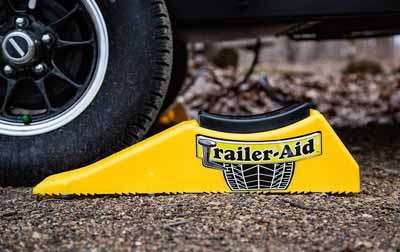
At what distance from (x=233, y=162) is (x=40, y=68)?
66cm

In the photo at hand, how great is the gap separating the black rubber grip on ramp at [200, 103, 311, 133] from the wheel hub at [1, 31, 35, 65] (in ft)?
1.82

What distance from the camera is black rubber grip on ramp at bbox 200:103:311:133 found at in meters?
1.57

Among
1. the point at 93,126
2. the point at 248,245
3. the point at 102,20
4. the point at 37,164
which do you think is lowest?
the point at 248,245

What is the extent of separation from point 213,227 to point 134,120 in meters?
0.53

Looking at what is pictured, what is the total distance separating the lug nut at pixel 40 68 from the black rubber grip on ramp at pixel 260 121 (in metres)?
0.53

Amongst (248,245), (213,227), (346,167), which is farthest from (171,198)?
(346,167)

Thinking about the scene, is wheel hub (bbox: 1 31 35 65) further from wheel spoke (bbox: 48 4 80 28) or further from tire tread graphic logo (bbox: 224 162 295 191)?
tire tread graphic logo (bbox: 224 162 295 191)

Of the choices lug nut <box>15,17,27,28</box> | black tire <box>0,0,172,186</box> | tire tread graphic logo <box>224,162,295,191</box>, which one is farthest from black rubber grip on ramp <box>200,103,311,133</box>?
lug nut <box>15,17,27,28</box>

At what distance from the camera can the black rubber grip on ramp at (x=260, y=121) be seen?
5.14 feet

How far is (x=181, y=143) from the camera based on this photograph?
1574 mm

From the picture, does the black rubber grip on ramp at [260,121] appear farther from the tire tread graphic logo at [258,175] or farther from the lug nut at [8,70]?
the lug nut at [8,70]

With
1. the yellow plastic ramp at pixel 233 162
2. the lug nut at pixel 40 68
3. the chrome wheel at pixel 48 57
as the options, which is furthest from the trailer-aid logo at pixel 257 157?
the lug nut at pixel 40 68

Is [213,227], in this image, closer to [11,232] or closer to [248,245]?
[248,245]

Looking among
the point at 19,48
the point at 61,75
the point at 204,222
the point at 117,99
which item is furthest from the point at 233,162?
the point at 19,48
